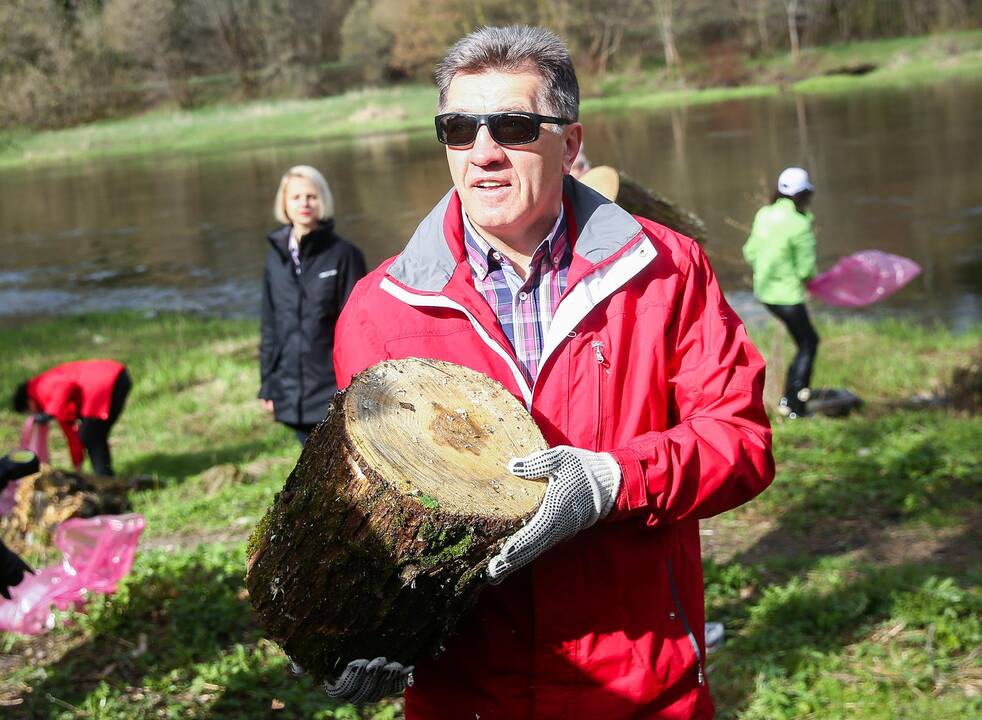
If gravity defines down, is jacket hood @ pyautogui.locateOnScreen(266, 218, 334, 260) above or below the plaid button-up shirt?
below

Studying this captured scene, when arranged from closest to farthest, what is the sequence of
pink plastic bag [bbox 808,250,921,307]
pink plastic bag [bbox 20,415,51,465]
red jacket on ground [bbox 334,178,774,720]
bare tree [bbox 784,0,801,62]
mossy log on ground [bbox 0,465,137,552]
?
red jacket on ground [bbox 334,178,774,720] → mossy log on ground [bbox 0,465,137,552] → pink plastic bag [bbox 20,415,51,465] → pink plastic bag [bbox 808,250,921,307] → bare tree [bbox 784,0,801,62]

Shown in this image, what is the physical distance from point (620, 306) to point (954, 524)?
3744 millimetres

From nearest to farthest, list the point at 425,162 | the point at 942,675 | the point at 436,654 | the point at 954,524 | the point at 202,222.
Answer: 1. the point at 436,654
2. the point at 942,675
3. the point at 954,524
4. the point at 202,222
5. the point at 425,162

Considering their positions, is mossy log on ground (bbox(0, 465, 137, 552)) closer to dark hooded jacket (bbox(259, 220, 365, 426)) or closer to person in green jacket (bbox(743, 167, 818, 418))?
dark hooded jacket (bbox(259, 220, 365, 426))

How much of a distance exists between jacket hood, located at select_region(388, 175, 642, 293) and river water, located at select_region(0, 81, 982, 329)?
720 cm

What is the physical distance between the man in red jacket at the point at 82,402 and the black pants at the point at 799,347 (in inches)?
193

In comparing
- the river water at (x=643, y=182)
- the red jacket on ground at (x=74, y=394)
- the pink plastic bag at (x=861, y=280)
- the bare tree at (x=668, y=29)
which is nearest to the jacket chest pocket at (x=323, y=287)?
the red jacket on ground at (x=74, y=394)

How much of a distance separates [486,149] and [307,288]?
377 cm

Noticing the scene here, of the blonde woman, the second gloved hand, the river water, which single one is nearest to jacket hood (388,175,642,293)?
the second gloved hand

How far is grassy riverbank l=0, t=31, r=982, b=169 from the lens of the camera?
152ft

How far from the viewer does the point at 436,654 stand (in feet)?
7.79

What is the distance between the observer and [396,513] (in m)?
2.20

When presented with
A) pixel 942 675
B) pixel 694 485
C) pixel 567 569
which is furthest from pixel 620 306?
pixel 942 675

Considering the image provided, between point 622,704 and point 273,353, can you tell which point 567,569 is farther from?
point 273,353
